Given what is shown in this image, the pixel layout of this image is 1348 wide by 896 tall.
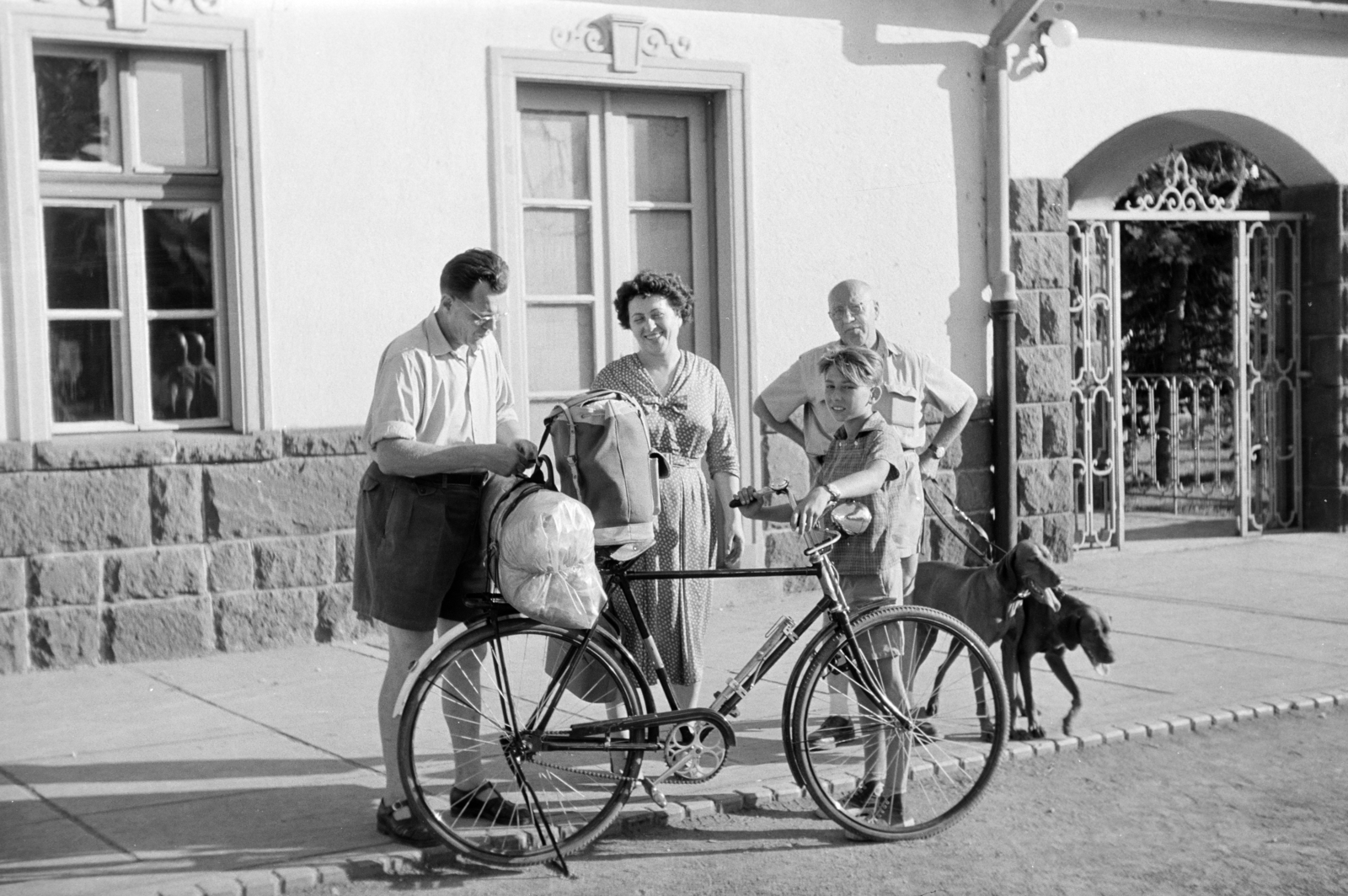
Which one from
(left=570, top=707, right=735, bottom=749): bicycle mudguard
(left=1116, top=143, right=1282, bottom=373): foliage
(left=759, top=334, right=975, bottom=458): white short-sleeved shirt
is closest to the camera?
(left=570, top=707, right=735, bottom=749): bicycle mudguard

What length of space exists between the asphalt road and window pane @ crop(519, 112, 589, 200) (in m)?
4.51

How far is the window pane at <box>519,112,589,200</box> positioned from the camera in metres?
9.14

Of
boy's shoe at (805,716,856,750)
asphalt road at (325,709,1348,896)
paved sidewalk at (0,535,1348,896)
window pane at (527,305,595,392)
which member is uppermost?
window pane at (527,305,595,392)

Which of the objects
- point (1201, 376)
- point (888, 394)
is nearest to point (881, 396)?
point (888, 394)

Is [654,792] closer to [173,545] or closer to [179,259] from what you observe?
[173,545]

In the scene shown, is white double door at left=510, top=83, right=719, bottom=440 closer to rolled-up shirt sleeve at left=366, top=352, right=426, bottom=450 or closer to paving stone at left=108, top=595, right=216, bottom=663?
paving stone at left=108, top=595, right=216, bottom=663

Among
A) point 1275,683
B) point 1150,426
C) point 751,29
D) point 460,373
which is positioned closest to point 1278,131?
point 1150,426

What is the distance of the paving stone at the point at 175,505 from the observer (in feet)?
26.0

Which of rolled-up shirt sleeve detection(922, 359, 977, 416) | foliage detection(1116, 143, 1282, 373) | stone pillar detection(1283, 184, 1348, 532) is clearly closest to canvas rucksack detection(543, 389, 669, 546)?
rolled-up shirt sleeve detection(922, 359, 977, 416)

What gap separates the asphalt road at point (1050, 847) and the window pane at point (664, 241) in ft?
14.4

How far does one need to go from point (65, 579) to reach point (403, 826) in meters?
3.47

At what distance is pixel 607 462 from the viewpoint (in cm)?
505

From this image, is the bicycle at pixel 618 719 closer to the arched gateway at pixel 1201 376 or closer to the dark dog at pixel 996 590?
the dark dog at pixel 996 590

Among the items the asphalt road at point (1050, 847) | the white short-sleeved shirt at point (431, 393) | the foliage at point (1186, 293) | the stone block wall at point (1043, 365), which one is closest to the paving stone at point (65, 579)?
the white short-sleeved shirt at point (431, 393)
